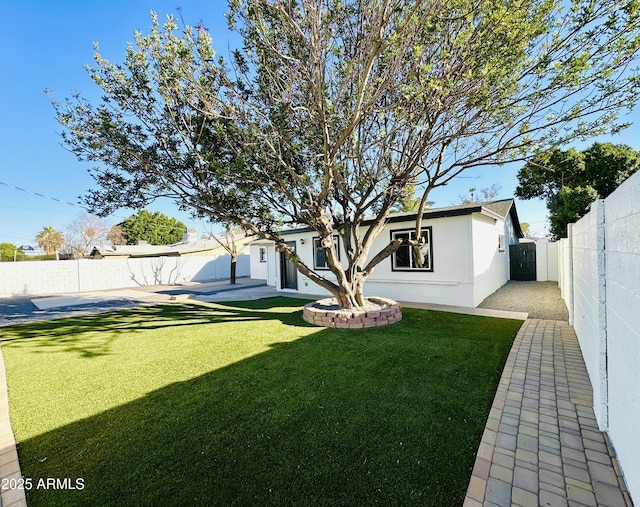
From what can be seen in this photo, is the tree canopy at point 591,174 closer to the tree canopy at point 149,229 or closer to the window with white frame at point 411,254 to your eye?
the window with white frame at point 411,254

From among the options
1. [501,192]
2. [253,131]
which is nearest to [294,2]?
[253,131]

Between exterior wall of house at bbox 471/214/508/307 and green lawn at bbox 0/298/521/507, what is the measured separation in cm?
292

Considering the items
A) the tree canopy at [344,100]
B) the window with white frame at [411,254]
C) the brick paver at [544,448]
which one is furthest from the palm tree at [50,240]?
the brick paver at [544,448]

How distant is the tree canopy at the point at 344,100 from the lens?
4457 millimetres

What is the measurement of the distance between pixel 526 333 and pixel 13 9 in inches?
555

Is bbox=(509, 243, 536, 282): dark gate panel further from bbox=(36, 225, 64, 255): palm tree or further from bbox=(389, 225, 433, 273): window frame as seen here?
bbox=(36, 225, 64, 255): palm tree

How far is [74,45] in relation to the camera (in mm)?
6516

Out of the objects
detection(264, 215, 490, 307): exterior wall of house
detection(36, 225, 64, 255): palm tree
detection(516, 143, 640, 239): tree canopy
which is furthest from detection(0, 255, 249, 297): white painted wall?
detection(36, 225, 64, 255): palm tree

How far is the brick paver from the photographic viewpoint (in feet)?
6.73

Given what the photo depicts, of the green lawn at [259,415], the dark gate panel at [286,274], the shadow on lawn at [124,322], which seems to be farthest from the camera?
the dark gate panel at [286,274]

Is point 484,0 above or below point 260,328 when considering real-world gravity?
above

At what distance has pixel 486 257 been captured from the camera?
10047mm

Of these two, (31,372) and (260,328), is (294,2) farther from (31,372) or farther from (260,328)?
(31,372)

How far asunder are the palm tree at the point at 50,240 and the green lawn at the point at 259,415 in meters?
37.5
